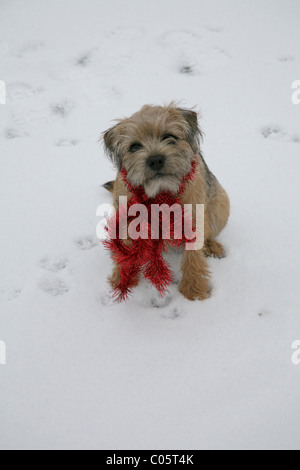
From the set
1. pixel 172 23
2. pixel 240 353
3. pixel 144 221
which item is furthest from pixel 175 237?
pixel 172 23

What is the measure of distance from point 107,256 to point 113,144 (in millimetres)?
1278

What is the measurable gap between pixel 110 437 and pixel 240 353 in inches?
46.8

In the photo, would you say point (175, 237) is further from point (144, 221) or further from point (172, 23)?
point (172, 23)

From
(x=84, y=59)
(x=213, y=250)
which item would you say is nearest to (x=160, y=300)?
(x=213, y=250)

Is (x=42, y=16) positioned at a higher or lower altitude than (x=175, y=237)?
higher

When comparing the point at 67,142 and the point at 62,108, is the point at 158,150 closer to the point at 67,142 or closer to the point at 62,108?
the point at 67,142

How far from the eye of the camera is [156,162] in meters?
2.61

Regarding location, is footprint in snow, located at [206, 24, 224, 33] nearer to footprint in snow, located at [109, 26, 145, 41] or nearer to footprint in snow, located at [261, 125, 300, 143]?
footprint in snow, located at [109, 26, 145, 41]

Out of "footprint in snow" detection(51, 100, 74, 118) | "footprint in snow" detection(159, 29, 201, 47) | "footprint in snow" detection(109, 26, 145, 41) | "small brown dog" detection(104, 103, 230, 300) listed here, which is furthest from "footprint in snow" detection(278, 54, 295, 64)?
"small brown dog" detection(104, 103, 230, 300)

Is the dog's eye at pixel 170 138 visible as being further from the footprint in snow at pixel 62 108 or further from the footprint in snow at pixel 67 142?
the footprint in snow at pixel 62 108

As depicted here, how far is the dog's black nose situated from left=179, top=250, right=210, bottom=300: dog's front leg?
924mm

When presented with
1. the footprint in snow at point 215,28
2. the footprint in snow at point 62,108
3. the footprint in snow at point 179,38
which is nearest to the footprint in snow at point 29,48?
the footprint in snow at point 62,108

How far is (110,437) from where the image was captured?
8.49 ft

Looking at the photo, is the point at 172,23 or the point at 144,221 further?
the point at 172,23
